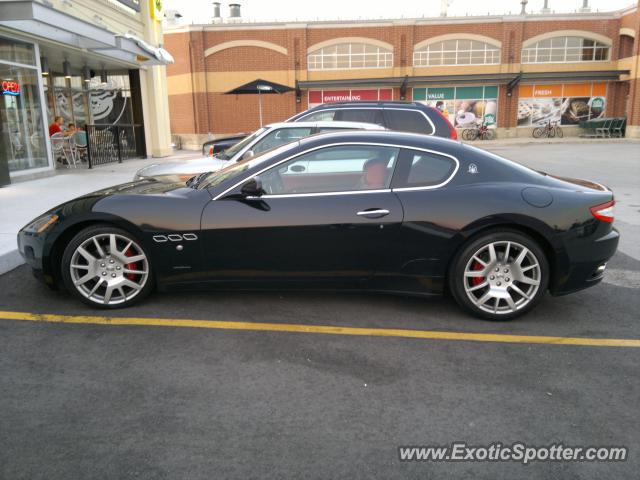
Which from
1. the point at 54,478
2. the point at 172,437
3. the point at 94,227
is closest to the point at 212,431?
the point at 172,437

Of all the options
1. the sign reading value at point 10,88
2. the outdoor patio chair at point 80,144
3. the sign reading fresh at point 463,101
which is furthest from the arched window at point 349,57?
the sign reading value at point 10,88

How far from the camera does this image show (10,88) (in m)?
12.0

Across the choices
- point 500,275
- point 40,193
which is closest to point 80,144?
point 40,193

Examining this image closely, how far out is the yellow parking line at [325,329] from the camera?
13.2 feet

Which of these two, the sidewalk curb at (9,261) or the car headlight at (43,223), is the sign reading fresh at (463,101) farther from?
the car headlight at (43,223)

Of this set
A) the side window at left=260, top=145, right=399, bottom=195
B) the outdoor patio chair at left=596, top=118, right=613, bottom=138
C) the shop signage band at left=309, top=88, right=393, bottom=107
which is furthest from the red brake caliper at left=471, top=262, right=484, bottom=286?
the outdoor patio chair at left=596, top=118, right=613, bottom=138

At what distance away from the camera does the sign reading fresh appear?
34.1 meters

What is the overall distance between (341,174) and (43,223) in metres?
2.55

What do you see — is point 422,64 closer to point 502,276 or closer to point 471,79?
point 471,79

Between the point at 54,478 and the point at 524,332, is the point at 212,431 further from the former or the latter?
the point at 524,332

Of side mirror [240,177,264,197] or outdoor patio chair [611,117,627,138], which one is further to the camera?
outdoor patio chair [611,117,627,138]

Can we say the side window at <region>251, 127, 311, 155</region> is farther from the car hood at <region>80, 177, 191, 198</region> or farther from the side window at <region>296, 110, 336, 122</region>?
the car hood at <region>80, 177, 191, 198</region>

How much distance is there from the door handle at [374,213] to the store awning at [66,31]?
9.34 metres

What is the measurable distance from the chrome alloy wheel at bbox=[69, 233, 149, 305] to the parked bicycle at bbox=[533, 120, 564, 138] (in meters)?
34.0
